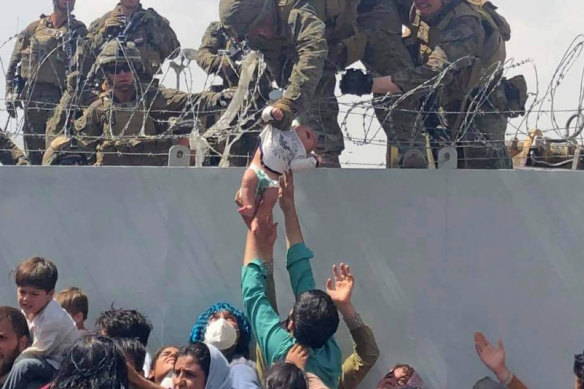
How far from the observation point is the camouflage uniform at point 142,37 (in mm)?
9398

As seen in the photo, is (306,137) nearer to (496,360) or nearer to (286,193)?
(286,193)

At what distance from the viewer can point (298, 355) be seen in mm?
5023

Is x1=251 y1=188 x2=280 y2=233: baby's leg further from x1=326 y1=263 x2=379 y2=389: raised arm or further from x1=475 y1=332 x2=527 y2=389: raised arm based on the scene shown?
x1=475 y1=332 x2=527 y2=389: raised arm

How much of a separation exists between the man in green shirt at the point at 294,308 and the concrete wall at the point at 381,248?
1.23 feet

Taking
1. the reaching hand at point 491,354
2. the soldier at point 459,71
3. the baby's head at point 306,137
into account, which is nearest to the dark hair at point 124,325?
the baby's head at point 306,137

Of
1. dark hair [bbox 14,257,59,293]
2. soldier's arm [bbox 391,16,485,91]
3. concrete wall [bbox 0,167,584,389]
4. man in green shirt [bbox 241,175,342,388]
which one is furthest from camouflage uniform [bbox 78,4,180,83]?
dark hair [bbox 14,257,59,293]

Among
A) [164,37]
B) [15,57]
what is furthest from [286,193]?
[15,57]

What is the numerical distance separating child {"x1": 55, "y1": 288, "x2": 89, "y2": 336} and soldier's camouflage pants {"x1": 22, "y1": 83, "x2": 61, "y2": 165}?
64.7 inches

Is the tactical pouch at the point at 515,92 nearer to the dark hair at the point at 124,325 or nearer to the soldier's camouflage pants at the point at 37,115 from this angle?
the soldier's camouflage pants at the point at 37,115

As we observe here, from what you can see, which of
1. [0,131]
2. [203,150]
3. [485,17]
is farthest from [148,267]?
[485,17]

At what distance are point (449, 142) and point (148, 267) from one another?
176 cm

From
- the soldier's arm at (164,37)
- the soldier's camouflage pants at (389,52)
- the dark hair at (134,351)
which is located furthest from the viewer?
the soldier's arm at (164,37)

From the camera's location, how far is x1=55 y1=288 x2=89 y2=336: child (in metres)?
5.73

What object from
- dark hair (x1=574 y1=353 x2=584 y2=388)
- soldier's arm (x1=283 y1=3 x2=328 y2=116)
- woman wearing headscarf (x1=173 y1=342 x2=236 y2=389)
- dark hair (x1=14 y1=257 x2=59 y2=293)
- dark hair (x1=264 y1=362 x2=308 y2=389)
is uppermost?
soldier's arm (x1=283 y1=3 x2=328 y2=116)
